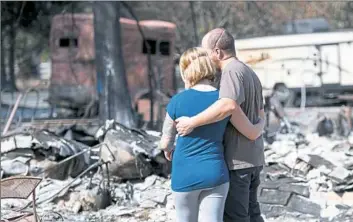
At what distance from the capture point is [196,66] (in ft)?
15.6

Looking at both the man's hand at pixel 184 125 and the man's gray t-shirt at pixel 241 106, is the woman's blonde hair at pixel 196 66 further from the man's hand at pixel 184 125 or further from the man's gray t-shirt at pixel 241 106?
the man's hand at pixel 184 125

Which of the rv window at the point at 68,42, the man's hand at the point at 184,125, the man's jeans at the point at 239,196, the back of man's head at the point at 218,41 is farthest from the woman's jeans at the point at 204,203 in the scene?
the rv window at the point at 68,42

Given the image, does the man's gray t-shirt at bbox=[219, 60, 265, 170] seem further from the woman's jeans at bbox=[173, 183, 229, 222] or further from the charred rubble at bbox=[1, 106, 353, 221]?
the charred rubble at bbox=[1, 106, 353, 221]

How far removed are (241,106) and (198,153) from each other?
519mm

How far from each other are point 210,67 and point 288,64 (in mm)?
19741

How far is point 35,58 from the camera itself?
3297 centimetres

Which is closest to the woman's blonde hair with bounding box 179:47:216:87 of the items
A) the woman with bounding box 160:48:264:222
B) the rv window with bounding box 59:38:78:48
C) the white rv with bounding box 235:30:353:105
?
the woman with bounding box 160:48:264:222

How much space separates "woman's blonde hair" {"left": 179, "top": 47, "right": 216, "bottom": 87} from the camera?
4742mm

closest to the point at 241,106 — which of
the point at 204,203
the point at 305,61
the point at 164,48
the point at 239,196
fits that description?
the point at 239,196

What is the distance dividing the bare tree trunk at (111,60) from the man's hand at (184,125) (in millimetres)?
7759

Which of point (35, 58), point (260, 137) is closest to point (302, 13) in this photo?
point (35, 58)

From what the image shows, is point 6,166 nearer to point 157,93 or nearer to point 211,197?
point 211,197

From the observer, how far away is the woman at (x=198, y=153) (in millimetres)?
4691

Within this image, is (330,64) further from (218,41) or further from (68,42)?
(218,41)
